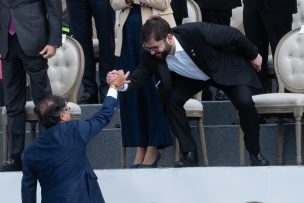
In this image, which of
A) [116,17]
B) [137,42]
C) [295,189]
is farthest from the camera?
[116,17]

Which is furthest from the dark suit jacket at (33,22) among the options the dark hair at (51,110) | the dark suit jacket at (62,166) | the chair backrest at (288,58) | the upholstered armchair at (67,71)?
the chair backrest at (288,58)

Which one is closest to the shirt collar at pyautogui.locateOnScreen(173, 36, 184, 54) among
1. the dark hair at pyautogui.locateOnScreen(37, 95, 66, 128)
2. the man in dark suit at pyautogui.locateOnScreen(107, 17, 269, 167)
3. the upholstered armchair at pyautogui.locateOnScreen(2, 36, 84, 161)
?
the man in dark suit at pyautogui.locateOnScreen(107, 17, 269, 167)

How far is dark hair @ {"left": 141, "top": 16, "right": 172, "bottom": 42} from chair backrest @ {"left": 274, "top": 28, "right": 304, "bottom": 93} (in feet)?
4.43

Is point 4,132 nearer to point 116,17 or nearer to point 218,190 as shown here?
point 116,17

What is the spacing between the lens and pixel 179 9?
992 cm

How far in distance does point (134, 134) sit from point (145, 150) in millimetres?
140

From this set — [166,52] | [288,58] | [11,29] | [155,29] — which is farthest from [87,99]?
[155,29]

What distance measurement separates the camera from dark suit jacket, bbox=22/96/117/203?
7555 mm

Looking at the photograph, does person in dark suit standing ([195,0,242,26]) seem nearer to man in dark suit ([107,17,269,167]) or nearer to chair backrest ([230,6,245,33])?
chair backrest ([230,6,245,33])

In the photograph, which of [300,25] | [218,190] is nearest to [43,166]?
[218,190]

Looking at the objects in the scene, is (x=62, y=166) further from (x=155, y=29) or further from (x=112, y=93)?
(x=155, y=29)

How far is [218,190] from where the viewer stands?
831cm

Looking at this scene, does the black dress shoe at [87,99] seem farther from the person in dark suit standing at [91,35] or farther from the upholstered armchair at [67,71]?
the upholstered armchair at [67,71]

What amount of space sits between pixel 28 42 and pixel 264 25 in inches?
77.4
